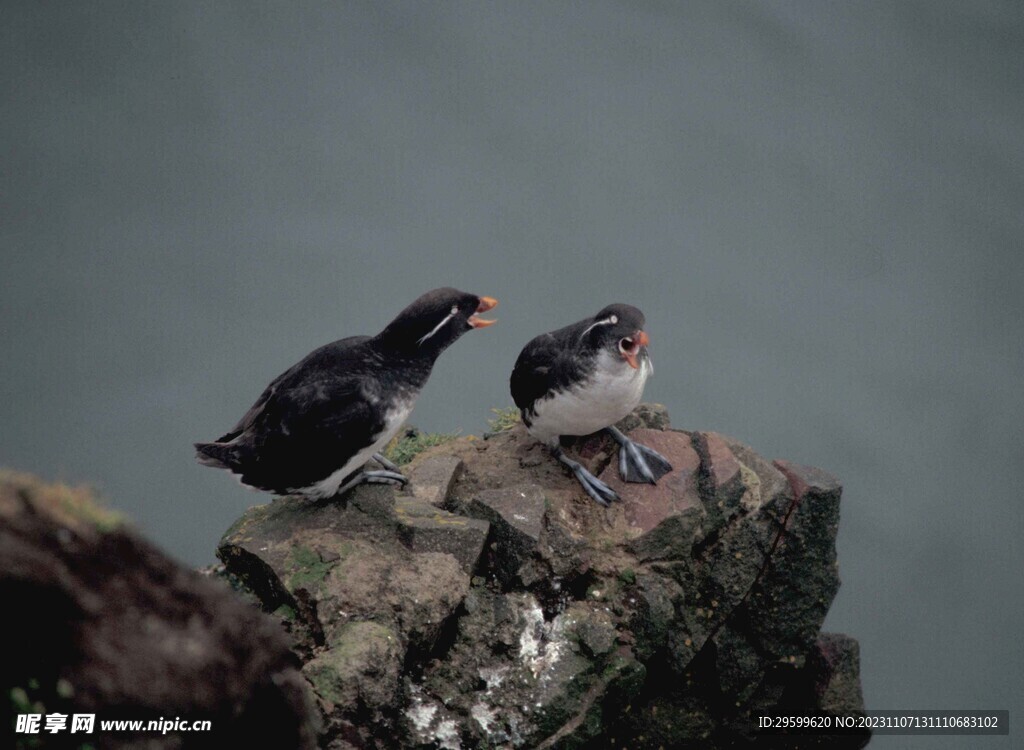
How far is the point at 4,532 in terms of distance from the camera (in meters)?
3.13

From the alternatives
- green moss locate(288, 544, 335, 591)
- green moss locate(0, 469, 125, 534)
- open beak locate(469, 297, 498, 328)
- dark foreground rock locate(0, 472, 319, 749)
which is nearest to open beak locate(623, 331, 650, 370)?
open beak locate(469, 297, 498, 328)

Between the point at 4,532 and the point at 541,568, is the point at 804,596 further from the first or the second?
the point at 4,532

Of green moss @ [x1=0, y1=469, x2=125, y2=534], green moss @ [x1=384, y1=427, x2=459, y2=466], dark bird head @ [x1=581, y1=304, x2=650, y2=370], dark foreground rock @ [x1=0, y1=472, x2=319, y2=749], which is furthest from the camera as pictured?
green moss @ [x1=384, y1=427, x2=459, y2=466]

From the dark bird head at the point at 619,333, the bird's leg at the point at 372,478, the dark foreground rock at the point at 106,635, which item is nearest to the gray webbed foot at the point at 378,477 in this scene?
the bird's leg at the point at 372,478

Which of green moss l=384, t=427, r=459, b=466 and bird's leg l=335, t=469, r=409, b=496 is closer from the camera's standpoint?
bird's leg l=335, t=469, r=409, b=496

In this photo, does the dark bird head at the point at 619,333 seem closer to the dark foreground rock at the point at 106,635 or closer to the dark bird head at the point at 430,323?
the dark bird head at the point at 430,323

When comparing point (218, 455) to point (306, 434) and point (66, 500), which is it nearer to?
point (306, 434)

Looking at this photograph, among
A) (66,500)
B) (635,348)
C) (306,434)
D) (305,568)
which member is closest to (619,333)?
(635,348)

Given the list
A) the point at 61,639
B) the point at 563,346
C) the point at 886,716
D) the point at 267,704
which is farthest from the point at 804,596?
the point at 61,639

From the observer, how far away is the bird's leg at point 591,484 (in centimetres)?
671

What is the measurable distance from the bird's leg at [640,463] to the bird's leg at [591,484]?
0.19m

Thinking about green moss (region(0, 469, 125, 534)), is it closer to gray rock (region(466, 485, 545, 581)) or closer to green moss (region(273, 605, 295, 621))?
green moss (region(273, 605, 295, 621))

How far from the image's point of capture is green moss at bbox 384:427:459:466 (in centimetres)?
753

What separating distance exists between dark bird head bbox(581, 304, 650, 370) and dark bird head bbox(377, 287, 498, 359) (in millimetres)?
735
